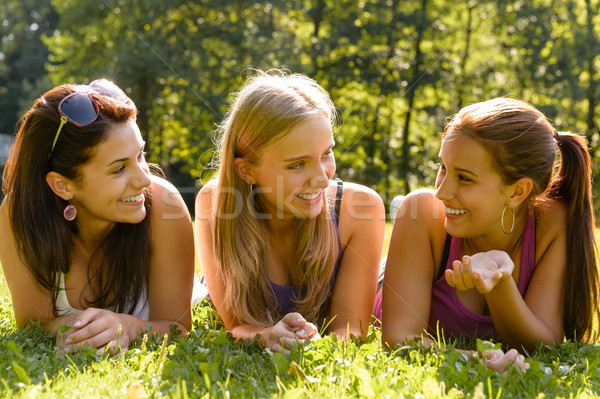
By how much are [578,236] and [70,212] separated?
115 inches

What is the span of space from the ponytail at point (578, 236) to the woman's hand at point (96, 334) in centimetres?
242

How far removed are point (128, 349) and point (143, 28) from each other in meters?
20.4

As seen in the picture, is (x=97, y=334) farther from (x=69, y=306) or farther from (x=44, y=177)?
(x=44, y=177)

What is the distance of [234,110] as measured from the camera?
389 cm

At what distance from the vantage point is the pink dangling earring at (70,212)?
3.66 meters

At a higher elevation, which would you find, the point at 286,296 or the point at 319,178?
the point at 319,178

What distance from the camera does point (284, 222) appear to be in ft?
13.4

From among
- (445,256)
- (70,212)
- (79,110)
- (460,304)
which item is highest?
(79,110)

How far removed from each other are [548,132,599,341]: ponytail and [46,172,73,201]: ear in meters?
2.78

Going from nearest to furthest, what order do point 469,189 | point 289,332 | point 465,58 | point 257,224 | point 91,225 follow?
point 289,332 < point 469,189 < point 91,225 < point 257,224 < point 465,58

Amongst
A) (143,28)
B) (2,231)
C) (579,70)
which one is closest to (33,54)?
(143,28)

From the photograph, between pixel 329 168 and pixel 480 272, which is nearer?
pixel 480 272

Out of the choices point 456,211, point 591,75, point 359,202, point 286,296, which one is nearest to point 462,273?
point 456,211

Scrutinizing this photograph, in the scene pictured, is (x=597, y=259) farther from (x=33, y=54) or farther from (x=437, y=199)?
(x=33, y=54)
